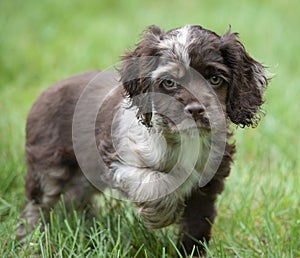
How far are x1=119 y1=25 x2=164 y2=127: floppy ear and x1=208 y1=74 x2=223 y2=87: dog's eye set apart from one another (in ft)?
1.13

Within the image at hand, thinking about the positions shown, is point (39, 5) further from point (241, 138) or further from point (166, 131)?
point (166, 131)

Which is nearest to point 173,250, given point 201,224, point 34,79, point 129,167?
point 201,224

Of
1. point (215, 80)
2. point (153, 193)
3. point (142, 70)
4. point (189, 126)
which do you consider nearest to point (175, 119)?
point (189, 126)

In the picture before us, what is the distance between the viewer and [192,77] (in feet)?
12.7

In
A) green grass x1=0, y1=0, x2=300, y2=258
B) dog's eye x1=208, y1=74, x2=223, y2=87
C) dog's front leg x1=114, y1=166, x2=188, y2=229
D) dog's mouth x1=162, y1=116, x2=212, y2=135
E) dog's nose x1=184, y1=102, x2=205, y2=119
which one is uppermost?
dog's eye x1=208, y1=74, x2=223, y2=87

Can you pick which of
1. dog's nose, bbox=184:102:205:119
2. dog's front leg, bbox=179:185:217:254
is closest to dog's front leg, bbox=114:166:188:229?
dog's front leg, bbox=179:185:217:254

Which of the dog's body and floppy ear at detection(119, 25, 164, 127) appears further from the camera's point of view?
floppy ear at detection(119, 25, 164, 127)

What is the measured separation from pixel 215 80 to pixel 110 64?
475 cm

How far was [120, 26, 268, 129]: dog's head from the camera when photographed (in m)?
3.83

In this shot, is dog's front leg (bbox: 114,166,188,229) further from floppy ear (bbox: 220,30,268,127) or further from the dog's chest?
floppy ear (bbox: 220,30,268,127)

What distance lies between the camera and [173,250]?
455 cm

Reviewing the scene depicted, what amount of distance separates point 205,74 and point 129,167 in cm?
81

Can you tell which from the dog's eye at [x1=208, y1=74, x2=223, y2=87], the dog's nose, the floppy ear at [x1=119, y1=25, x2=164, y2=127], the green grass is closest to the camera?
the dog's nose

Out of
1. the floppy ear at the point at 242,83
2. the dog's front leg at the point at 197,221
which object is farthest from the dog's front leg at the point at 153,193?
the floppy ear at the point at 242,83
